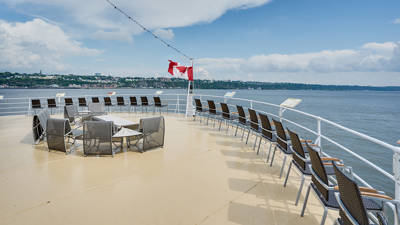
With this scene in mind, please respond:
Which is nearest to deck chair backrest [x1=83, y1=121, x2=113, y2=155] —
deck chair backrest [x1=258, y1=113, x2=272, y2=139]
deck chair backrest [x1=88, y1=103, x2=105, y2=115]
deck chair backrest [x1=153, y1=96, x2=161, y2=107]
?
deck chair backrest [x1=258, y1=113, x2=272, y2=139]

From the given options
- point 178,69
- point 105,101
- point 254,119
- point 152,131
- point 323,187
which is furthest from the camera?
point 105,101

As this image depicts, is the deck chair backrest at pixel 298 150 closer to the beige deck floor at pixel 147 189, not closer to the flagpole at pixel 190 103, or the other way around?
the beige deck floor at pixel 147 189

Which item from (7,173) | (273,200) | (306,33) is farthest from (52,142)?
(306,33)

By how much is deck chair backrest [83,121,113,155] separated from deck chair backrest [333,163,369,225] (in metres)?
3.31

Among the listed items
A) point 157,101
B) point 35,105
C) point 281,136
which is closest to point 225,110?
point 281,136

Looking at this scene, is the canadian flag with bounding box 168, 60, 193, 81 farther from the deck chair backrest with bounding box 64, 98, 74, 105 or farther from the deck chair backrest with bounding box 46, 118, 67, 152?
the deck chair backrest with bounding box 46, 118, 67, 152

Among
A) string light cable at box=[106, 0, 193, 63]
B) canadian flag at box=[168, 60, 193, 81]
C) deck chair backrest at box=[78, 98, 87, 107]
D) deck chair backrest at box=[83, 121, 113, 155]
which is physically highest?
string light cable at box=[106, 0, 193, 63]

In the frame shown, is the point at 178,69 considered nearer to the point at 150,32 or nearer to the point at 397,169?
the point at 150,32

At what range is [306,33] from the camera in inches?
1618

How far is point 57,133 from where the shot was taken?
3984 millimetres

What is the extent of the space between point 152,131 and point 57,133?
5.46ft

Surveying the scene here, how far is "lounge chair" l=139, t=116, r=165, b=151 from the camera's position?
403cm

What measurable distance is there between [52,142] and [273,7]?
21884 mm

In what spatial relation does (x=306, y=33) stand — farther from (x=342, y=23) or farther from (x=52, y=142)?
(x=52, y=142)
